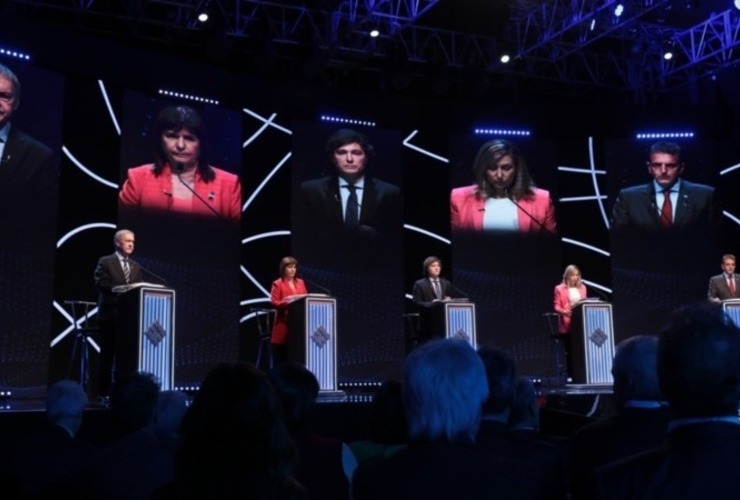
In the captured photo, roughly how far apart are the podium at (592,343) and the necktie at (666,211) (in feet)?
9.75

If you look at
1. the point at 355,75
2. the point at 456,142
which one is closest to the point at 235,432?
the point at 456,142

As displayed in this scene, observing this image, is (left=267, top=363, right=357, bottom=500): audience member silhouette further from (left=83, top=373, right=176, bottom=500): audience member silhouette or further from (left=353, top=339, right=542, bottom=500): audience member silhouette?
(left=353, top=339, right=542, bottom=500): audience member silhouette

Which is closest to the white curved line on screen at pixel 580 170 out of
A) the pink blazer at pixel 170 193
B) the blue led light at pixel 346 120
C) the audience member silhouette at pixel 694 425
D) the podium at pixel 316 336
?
the blue led light at pixel 346 120

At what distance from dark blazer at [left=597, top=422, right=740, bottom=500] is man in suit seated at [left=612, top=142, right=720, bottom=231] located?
11614mm

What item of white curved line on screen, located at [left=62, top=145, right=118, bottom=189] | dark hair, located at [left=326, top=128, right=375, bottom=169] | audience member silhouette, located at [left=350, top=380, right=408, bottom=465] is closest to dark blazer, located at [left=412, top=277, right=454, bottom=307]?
dark hair, located at [left=326, top=128, right=375, bottom=169]

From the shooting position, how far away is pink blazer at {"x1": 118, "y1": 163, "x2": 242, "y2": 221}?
9.92m

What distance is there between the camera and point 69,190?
9.72 metres

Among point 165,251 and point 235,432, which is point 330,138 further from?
point 235,432

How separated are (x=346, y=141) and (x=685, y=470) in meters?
10.5

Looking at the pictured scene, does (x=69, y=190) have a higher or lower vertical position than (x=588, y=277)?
higher

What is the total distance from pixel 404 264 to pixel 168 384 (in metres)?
5.20

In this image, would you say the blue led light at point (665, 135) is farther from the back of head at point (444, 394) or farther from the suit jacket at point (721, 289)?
the back of head at point (444, 394)

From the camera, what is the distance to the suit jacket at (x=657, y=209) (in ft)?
40.6

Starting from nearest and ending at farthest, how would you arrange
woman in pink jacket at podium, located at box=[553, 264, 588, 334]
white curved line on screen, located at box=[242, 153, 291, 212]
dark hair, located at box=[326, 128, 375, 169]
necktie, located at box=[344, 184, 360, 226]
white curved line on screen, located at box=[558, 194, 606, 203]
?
1. woman in pink jacket at podium, located at box=[553, 264, 588, 334]
2. white curved line on screen, located at box=[242, 153, 291, 212]
3. necktie, located at box=[344, 184, 360, 226]
4. dark hair, located at box=[326, 128, 375, 169]
5. white curved line on screen, located at box=[558, 194, 606, 203]
